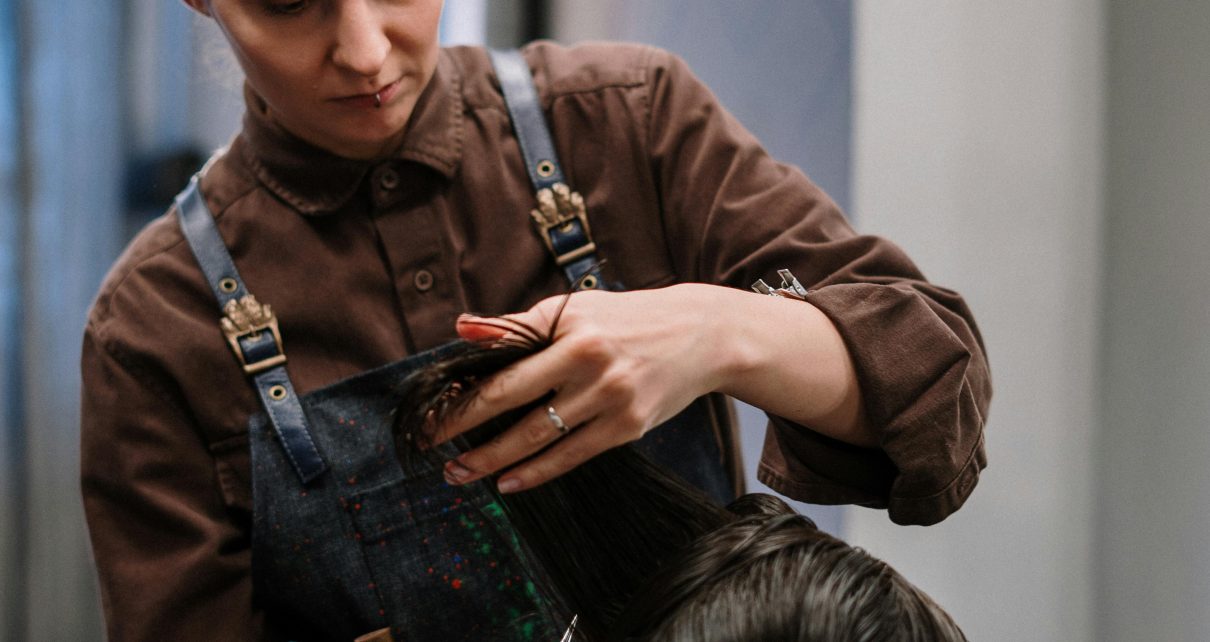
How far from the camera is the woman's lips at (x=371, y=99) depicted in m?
1.05

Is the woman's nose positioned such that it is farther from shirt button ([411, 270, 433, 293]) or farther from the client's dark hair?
the client's dark hair

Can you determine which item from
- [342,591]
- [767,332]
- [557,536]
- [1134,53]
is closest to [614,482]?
[557,536]

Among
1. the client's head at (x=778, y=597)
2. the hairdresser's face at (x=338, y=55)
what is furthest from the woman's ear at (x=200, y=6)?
the client's head at (x=778, y=597)

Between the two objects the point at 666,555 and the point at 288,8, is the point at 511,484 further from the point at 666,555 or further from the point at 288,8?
the point at 288,8

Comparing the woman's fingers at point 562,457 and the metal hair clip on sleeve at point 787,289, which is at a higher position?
the metal hair clip on sleeve at point 787,289

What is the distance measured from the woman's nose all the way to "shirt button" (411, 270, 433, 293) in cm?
22

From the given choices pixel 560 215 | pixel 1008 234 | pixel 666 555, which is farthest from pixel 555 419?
pixel 1008 234

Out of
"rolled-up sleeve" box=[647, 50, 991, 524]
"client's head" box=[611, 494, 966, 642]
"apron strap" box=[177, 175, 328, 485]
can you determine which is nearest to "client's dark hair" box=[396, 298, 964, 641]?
"client's head" box=[611, 494, 966, 642]

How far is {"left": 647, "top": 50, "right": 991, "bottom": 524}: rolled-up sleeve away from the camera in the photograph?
35.4 inches

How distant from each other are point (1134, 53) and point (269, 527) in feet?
3.16

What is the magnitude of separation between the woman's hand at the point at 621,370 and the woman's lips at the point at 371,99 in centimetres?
34

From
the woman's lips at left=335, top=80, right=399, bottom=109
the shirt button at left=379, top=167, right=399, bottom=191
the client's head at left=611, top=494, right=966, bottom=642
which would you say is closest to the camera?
the client's head at left=611, top=494, right=966, bottom=642

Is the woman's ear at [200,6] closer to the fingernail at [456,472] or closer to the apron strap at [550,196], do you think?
the apron strap at [550,196]

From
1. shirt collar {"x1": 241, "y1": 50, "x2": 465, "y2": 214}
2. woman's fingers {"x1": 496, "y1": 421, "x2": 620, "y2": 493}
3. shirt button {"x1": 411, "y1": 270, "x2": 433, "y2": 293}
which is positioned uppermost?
shirt collar {"x1": 241, "y1": 50, "x2": 465, "y2": 214}
